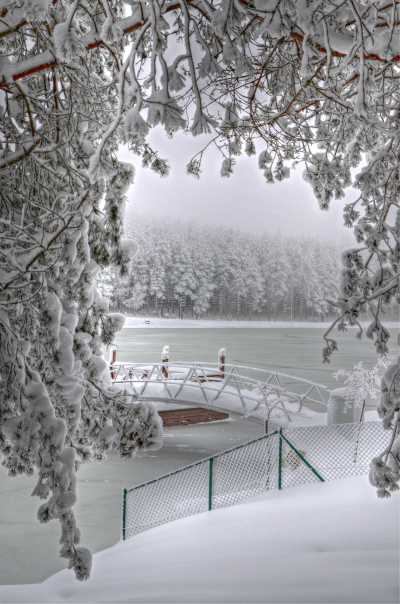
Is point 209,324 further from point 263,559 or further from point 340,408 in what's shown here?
point 263,559

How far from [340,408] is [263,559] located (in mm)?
9814

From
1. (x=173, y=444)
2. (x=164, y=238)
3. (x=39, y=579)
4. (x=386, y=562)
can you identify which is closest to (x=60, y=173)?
(x=386, y=562)

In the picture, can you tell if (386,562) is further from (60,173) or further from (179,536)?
(60,173)

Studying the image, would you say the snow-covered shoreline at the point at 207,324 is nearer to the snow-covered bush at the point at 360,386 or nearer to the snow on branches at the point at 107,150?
the snow-covered bush at the point at 360,386

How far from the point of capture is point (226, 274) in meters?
94.6

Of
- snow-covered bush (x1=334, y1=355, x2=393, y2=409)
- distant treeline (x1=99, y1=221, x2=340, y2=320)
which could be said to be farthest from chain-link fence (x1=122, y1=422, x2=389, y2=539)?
distant treeline (x1=99, y1=221, x2=340, y2=320)

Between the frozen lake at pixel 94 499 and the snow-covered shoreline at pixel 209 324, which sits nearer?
the frozen lake at pixel 94 499

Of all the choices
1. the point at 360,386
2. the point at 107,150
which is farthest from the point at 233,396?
the point at 107,150

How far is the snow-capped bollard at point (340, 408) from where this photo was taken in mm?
15352

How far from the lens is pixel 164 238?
90875mm

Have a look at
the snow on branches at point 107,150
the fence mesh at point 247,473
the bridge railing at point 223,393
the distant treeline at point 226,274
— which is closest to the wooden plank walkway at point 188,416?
the bridge railing at point 223,393

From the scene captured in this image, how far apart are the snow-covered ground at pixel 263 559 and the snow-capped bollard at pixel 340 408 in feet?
22.9

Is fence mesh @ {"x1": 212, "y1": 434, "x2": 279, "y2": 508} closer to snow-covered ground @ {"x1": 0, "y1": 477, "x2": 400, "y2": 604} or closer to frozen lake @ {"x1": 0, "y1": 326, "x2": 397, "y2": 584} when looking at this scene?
snow-covered ground @ {"x1": 0, "y1": 477, "x2": 400, "y2": 604}

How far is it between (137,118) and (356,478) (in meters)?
7.66
